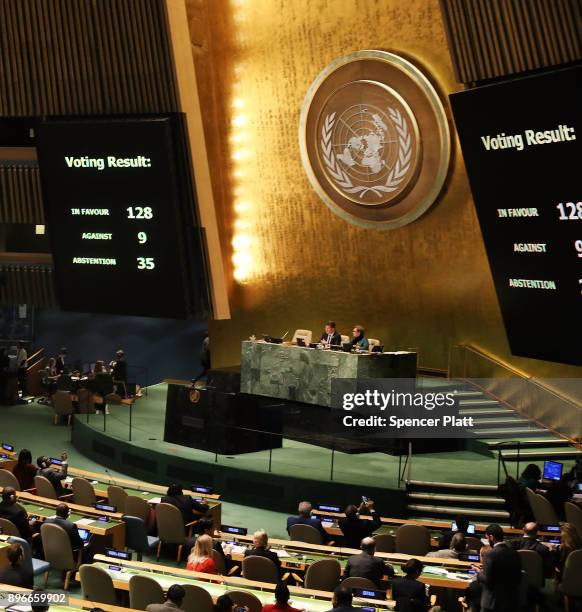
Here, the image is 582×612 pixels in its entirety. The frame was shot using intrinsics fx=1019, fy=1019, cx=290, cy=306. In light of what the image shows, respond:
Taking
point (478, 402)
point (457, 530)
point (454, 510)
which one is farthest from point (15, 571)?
point (478, 402)

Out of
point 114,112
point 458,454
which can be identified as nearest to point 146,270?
point 114,112

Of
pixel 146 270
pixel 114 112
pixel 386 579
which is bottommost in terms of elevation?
pixel 386 579

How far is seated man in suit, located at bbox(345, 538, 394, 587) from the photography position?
373 inches

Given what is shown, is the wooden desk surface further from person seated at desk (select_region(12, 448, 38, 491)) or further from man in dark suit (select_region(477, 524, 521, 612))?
person seated at desk (select_region(12, 448, 38, 491))

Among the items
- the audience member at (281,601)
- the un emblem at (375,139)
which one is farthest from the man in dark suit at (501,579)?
the un emblem at (375,139)

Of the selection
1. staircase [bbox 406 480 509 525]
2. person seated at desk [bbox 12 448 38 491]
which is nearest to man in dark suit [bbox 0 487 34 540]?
person seated at desk [bbox 12 448 38 491]

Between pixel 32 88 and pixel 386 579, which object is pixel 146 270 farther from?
pixel 386 579

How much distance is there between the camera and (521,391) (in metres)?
16.9

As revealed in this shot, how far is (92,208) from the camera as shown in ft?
46.2

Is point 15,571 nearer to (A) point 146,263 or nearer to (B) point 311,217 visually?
(A) point 146,263

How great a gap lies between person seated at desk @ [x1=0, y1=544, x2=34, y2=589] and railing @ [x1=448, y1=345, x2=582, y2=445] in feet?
32.4

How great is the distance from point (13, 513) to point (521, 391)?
8950mm

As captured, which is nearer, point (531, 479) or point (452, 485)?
point (531, 479)

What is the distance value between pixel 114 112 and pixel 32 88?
1469 millimetres
